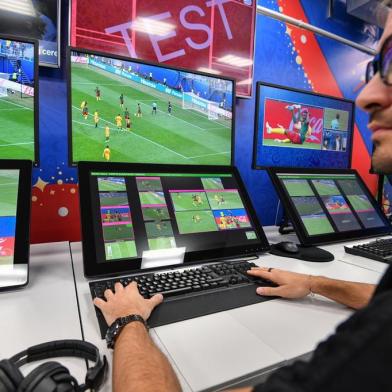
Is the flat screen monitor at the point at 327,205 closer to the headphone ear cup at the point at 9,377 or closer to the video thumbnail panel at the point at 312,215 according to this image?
the video thumbnail panel at the point at 312,215

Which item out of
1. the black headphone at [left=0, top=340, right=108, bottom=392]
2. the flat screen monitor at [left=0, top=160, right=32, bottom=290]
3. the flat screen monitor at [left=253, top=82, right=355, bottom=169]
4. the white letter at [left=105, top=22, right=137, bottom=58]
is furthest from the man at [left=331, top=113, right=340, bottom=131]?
the black headphone at [left=0, top=340, right=108, bottom=392]

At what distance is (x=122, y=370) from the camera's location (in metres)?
0.47

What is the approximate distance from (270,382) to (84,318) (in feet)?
1.66

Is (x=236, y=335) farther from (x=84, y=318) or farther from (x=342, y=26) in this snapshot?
(x=342, y=26)

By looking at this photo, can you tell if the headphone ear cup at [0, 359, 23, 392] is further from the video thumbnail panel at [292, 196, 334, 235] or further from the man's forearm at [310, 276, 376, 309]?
the video thumbnail panel at [292, 196, 334, 235]

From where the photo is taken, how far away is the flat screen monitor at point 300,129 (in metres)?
1.39

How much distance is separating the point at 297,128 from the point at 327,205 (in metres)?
0.40

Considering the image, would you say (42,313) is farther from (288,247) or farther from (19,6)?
(19,6)

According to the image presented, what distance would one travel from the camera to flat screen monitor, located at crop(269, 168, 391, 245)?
4.23 feet

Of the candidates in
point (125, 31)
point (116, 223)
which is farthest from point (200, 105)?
point (116, 223)

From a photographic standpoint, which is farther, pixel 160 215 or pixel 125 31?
pixel 125 31

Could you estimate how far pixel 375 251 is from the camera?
117 cm

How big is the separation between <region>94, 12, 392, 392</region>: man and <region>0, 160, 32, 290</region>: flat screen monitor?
289 mm

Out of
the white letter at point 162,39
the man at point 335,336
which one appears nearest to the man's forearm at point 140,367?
the man at point 335,336
